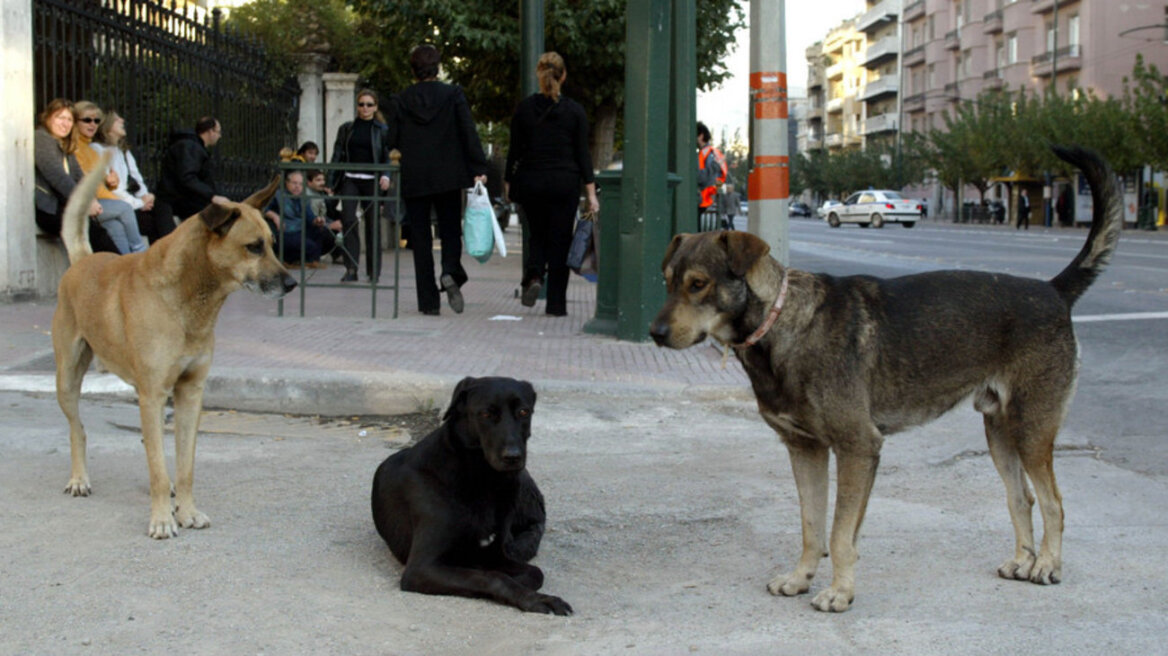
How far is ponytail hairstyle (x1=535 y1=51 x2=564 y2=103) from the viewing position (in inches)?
406

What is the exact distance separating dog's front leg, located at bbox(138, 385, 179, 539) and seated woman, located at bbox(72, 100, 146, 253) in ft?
22.0

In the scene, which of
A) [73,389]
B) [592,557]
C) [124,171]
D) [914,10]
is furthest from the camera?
[914,10]

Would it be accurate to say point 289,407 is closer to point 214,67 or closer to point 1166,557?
point 1166,557

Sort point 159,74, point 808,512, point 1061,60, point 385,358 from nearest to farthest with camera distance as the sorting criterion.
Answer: point 808,512 → point 385,358 → point 159,74 → point 1061,60

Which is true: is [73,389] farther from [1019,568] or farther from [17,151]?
[17,151]

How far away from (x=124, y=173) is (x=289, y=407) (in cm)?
521

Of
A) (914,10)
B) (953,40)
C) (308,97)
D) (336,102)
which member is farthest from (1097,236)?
(914,10)

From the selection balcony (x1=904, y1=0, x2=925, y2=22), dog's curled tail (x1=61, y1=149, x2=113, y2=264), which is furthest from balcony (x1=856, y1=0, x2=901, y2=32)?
dog's curled tail (x1=61, y1=149, x2=113, y2=264)

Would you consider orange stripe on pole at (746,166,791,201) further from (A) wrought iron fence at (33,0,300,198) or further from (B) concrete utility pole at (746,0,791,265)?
(A) wrought iron fence at (33,0,300,198)

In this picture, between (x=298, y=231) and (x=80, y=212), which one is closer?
(x=80, y=212)

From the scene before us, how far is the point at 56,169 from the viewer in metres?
11.0

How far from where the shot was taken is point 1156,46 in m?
59.8

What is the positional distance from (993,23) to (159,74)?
72.1m

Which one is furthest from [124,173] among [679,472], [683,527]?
[683,527]
